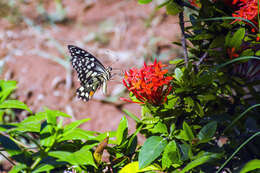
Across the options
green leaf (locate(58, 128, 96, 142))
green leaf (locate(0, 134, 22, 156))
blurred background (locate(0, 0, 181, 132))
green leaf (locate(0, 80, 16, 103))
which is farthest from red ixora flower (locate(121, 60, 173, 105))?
blurred background (locate(0, 0, 181, 132))

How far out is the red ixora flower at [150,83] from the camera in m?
0.95

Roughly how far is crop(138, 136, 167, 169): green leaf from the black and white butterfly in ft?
2.43

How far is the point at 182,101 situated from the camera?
1.06 m

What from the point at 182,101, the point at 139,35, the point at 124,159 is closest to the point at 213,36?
the point at 182,101

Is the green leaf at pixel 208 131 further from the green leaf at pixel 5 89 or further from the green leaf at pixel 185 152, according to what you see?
the green leaf at pixel 5 89

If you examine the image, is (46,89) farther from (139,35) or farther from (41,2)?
(41,2)

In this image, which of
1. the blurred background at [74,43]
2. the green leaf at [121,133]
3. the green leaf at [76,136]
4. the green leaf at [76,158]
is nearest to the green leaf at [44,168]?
the green leaf at [76,158]

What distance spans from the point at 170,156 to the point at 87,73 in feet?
2.98

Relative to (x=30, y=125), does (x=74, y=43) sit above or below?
above

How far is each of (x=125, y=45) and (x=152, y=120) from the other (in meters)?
2.52

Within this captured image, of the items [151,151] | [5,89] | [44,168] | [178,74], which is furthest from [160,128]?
[5,89]

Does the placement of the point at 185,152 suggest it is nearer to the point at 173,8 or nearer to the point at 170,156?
the point at 170,156

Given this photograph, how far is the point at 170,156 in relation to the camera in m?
0.94

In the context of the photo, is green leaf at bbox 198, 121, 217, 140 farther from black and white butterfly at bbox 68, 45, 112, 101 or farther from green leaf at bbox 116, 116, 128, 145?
black and white butterfly at bbox 68, 45, 112, 101
